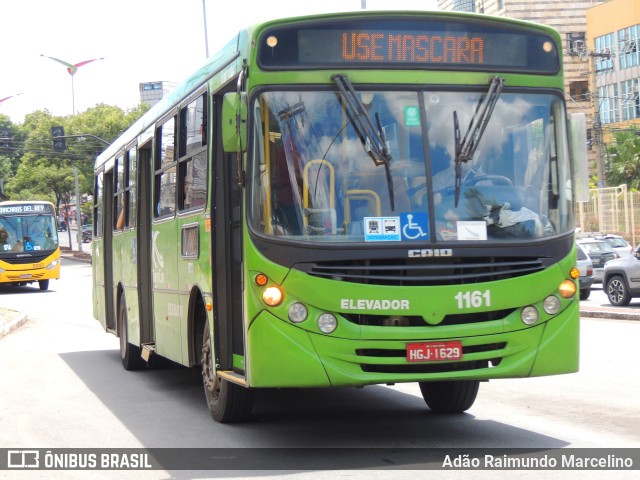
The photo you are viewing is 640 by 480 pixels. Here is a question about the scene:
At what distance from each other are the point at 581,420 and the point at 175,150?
4.56 metres

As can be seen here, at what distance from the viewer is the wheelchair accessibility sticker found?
7980mm

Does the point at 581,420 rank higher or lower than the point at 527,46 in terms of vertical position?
lower

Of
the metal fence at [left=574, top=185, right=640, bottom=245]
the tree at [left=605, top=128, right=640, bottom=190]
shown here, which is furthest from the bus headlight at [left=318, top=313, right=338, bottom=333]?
the tree at [left=605, top=128, right=640, bottom=190]

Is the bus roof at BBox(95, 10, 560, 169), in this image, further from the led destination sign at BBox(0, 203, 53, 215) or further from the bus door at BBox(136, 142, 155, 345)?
the led destination sign at BBox(0, 203, 53, 215)

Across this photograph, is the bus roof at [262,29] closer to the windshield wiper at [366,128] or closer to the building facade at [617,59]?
the windshield wiper at [366,128]

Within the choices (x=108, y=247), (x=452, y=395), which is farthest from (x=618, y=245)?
(x=452, y=395)

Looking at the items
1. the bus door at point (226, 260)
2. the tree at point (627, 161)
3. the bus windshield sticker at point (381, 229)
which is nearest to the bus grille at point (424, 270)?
the bus windshield sticker at point (381, 229)

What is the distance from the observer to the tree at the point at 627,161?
5112 centimetres

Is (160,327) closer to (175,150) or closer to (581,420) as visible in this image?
(175,150)

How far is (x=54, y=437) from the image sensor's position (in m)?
9.39

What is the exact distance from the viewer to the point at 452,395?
9.95 m

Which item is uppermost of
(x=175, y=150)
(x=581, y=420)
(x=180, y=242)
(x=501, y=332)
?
(x=175, y=150)

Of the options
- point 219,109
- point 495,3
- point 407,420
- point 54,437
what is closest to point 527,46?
point 219,109

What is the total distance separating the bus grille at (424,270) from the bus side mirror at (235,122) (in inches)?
39.4
